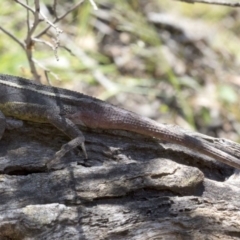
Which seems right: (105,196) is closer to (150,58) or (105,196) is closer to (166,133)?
(166,133)

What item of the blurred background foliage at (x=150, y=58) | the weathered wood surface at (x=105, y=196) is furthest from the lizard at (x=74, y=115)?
the blurred background foliage at (x=150, y=58)

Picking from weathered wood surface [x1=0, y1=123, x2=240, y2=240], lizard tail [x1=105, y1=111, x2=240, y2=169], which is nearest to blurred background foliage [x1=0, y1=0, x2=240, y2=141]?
lizard tail [x1=105, y1=111, x2=240, y2=169]

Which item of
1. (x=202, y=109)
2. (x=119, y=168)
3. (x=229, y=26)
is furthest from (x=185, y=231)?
(x=229, y=26)

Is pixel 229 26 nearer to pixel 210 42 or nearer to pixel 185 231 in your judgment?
pixel 210 42

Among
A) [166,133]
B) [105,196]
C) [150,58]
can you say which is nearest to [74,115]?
[166,133]

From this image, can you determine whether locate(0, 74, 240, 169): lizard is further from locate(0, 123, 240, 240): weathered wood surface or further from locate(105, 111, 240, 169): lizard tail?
locate(0, 123, 240, 240): weathered wood surface
